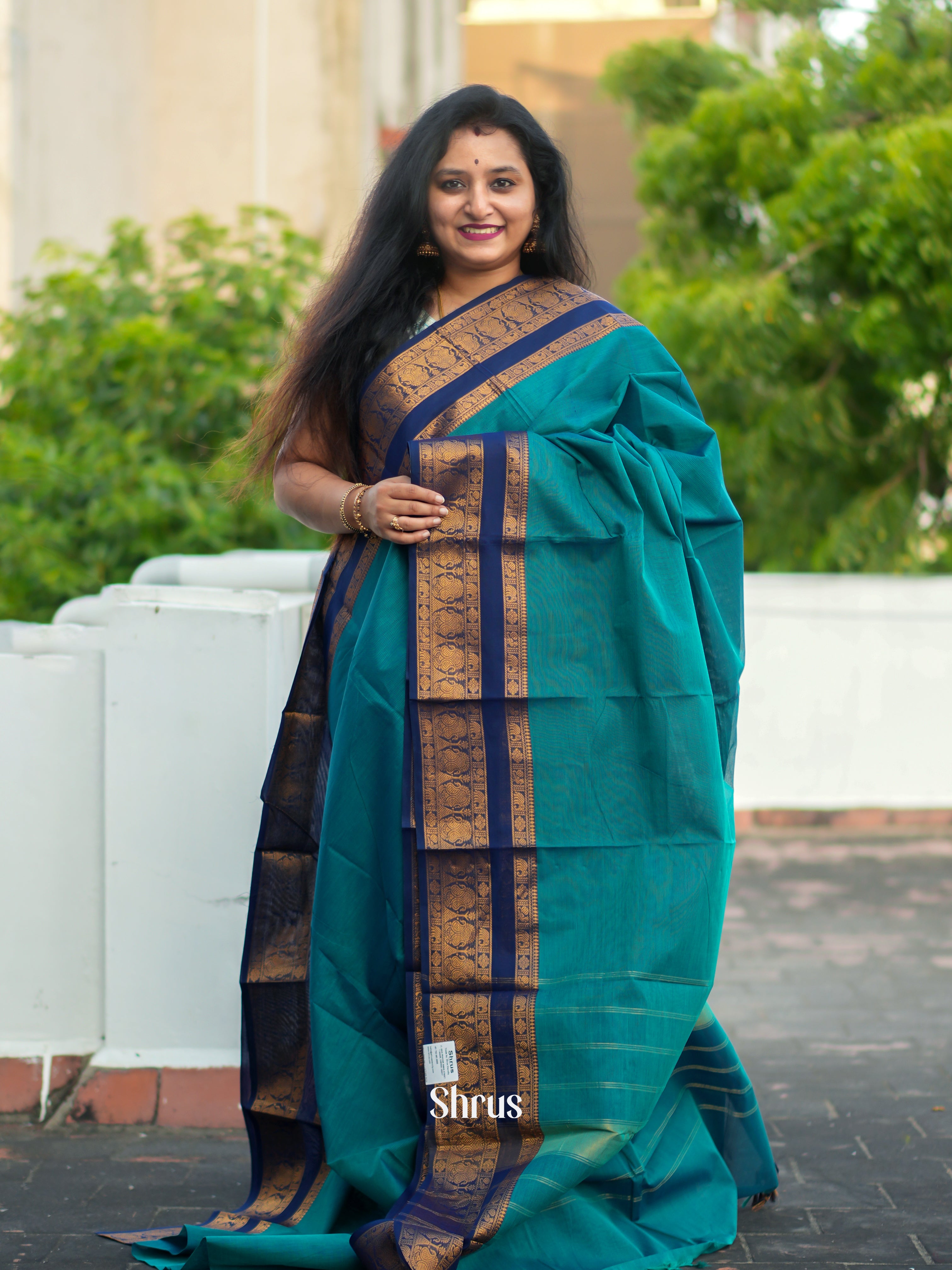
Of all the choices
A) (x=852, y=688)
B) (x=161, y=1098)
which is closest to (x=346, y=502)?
(x=161, y=1098)

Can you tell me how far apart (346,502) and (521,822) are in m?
0.60

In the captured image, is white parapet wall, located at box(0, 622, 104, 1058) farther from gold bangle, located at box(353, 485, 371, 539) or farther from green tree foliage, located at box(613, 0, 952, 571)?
green tree foliage, located at box(613, 0, 952, 571)

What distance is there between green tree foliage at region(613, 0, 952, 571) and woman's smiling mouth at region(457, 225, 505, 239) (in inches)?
150

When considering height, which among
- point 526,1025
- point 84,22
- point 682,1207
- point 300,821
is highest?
point 84,22

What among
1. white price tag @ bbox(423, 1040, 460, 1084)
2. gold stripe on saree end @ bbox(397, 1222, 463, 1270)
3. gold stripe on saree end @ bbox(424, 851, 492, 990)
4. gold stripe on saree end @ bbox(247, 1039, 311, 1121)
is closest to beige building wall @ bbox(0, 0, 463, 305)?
gold stripe on saree end @ bbox(247, 1039, 311, 1121)

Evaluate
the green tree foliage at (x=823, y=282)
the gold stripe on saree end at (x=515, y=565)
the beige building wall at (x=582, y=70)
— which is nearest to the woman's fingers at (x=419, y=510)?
the gold stripe on saree end at (x=515, y=565)

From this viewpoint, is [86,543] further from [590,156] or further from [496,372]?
[590,156]

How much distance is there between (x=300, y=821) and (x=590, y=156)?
603 inches

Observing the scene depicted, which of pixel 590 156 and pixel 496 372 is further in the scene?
pixel 590 156

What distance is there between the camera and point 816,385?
259 inches

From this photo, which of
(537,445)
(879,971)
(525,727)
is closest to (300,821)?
(525,727)

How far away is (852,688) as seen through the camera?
21.5ft

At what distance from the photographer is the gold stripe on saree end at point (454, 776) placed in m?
2.26

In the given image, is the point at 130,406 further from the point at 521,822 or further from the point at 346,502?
the point at 521,822
